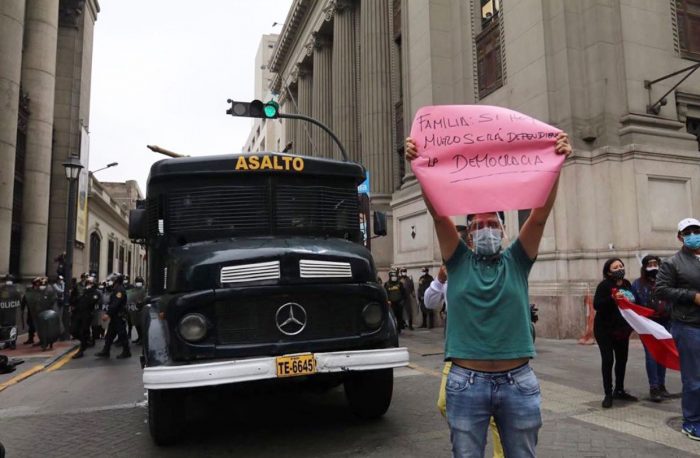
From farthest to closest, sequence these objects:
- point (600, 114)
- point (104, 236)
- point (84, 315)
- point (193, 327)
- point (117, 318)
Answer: point (104, 236), point (600, 114), point (84, 315), point (117, 318), point (193, 327)

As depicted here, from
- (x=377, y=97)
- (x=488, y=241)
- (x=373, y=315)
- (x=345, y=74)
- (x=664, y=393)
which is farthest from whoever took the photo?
(x=345, y=74)

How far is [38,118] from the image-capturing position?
19.8 m

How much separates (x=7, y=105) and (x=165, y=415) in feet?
51.0

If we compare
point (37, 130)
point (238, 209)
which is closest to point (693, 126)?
point (238, 209)

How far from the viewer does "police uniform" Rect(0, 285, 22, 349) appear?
1188 centimetres

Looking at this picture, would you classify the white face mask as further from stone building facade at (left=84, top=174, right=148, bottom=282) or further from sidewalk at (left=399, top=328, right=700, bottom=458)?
stone building facade at (left=84, top=174, right=148, bottom=282)

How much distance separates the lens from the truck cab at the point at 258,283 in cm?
467

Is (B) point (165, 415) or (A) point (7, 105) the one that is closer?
(B) point (165, 415)

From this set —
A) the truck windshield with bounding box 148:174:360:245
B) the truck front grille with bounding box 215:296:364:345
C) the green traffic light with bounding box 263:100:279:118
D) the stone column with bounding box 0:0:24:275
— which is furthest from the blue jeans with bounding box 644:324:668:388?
the stone column with bounding box 0:0:24:275

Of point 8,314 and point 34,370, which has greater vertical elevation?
point 8,314

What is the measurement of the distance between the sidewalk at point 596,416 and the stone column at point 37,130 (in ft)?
53.5

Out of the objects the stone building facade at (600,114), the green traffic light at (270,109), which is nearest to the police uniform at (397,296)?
the stone building facade at (600,114)

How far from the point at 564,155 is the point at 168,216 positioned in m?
4.23

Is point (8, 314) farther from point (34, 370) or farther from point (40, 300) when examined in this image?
point (34, 370)
